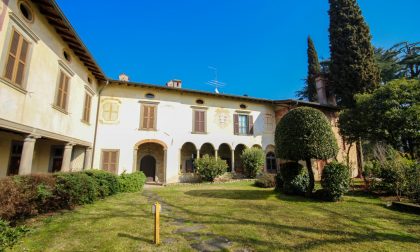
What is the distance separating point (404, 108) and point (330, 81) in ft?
30.9

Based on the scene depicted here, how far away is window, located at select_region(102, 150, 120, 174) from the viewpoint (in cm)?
1492

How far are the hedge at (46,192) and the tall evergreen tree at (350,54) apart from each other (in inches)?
797

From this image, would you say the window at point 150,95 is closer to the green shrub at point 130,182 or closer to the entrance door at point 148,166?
the entrance door at point 148,166

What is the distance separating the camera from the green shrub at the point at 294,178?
944 cm

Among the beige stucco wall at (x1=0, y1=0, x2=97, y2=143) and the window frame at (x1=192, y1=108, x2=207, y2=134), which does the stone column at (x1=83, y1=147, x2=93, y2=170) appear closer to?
the beige stucco wall at (x1=0, y1=0, x2=97, y2=143)

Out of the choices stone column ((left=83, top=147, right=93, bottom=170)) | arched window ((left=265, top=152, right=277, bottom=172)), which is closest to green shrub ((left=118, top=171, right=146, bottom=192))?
stone column ((left=83, top=147, right=93, bottom=170))

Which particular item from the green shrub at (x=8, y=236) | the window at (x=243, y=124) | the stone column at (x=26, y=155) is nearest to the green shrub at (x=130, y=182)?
the stone column at (x=26, y=155)

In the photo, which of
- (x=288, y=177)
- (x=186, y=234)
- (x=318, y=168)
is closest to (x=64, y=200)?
(x=186, y=234)

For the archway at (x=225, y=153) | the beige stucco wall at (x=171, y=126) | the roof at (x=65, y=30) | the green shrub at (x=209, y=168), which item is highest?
the roof at (x=65, y=30)

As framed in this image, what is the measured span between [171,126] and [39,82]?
9611 millimetres

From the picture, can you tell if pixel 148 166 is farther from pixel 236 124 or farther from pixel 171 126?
pixel 236 124

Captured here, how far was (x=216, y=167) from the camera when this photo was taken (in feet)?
52.8

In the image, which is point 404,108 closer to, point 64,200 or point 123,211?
point 123,211

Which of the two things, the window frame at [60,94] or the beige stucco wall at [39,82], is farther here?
the window frame at [60,94]
